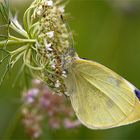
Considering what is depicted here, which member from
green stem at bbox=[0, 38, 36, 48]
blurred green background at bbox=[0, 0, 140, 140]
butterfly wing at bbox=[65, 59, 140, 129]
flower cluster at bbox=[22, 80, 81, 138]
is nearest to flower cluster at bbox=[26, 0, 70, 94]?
green stem at bbox=[0, 38, 36, 48]

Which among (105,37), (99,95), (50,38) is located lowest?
(105,37)

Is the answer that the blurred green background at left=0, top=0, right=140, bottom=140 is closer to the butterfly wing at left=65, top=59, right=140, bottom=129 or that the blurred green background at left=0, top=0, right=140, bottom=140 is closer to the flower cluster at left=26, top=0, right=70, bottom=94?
the butterfly wing at left=65, top=59, right=140, bottom=129

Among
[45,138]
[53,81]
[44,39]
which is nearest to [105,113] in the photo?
[53,81]

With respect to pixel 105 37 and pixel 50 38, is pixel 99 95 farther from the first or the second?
pixel 105 37

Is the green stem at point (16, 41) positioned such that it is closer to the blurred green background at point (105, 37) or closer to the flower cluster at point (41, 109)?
the flower cluster at point (41, 109)

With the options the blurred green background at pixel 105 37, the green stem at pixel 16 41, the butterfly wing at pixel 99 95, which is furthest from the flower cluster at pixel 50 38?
the blurred green background at pixel 105 37

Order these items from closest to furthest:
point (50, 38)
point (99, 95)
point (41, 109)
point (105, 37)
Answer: point (50, 38), point (99, 95), point (41, 109), point (105, 37)

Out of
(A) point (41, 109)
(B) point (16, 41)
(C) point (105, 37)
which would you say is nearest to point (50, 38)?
(B) point (16, 41)
